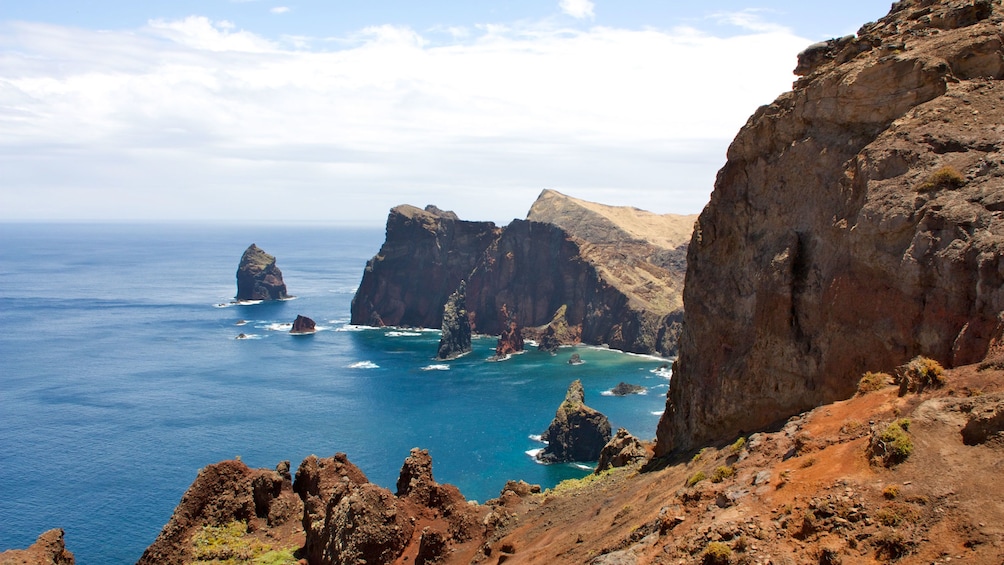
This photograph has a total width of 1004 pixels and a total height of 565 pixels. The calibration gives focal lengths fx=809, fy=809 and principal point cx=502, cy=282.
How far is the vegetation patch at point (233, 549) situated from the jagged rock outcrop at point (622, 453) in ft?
70.6

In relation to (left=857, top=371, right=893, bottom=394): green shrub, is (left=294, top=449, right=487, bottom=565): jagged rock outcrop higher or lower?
lower

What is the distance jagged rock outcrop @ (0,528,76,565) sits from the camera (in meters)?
37.2

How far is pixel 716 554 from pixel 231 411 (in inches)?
4192

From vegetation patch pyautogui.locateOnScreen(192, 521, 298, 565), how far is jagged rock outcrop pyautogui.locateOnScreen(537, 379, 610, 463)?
179 ft

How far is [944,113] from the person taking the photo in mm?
30859

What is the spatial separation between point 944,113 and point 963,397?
546 inches

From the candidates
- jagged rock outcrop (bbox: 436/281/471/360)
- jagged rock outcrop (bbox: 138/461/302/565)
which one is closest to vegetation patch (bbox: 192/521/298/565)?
jagged rock outcrop (bbox: 138/461/302/565)

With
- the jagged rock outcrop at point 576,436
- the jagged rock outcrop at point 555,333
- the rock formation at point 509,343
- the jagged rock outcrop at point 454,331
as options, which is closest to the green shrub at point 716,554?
the jagged rock outcrop at point 576,436

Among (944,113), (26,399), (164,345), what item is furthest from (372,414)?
(944,113)

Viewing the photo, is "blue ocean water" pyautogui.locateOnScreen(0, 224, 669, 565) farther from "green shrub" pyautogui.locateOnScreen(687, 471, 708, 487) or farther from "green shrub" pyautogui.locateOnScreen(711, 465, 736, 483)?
"green shrub" pyautogui.locateOnScreen(711, 465, 736, 483)

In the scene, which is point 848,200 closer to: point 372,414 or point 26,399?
point 372,414

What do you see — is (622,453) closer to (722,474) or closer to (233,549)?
(233,549)

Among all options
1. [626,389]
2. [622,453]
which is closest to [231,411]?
[626,389]

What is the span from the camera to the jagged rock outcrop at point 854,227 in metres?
27.4
